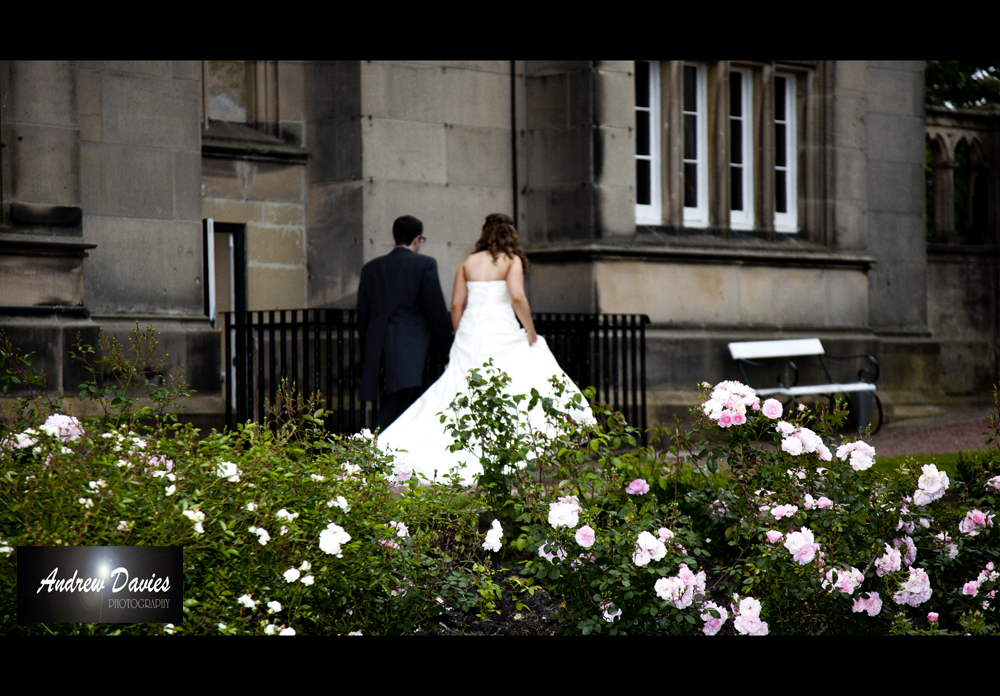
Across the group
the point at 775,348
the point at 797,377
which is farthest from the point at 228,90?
the point at 797,377

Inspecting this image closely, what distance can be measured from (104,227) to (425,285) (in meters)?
2.93

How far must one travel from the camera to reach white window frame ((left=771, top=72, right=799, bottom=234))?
1306 centimetres

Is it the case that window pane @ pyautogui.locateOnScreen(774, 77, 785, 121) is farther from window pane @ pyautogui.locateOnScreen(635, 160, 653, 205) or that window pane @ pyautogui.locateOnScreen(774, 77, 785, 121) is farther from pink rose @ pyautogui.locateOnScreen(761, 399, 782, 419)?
pink rose @ pyautogui.locateOnScreen(761, 399, 782, 419)

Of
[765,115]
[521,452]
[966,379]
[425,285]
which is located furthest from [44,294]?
[966,379]

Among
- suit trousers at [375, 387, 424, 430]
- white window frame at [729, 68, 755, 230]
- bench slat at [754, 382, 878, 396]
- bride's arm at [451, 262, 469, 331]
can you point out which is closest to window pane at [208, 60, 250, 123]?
bride's arm at [451, 262, 469, 331]

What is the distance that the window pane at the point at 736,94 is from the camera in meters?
12.7

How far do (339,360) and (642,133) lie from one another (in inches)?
187

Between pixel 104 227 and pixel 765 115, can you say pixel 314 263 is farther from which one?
pixel 765 115

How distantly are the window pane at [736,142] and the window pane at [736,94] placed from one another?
137mm

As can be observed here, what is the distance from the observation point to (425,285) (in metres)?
8.45

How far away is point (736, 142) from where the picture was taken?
41.6 ft

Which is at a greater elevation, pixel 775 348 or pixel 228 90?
pixel 228 90

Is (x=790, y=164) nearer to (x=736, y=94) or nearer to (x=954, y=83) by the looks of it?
(x=736, y=94)

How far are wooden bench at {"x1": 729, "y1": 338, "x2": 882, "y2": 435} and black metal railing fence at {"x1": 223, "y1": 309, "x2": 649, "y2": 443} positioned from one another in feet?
4.50
